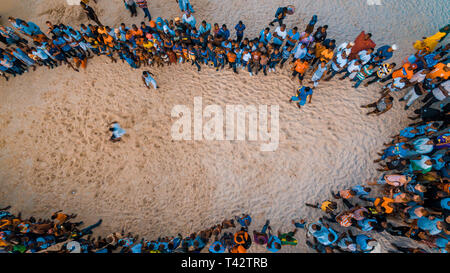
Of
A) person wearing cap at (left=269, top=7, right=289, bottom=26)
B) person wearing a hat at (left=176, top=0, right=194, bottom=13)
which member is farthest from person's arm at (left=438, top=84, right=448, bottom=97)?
person wearing a hat at (left=176, top=0, right=194, bottom=13)

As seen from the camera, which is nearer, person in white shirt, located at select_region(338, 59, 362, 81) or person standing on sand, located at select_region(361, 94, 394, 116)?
person standing on sand, located at select_region(361, 94, 394, 116)

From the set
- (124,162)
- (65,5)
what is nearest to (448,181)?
(124,162)

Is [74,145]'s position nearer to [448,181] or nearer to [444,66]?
[448,181]

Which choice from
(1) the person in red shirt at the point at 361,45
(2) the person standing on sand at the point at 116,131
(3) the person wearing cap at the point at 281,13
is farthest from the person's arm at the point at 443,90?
(2) the person standing on sand at the point at 116,131

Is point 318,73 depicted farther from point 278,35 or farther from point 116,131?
point 116,131

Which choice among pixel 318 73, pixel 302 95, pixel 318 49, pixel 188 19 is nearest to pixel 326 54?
pixel 318 49

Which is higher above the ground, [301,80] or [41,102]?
[301,80]

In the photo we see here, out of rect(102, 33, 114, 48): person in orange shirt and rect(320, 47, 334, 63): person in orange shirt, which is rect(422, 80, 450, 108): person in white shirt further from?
rect(102, 33, 114, 48): person in orange shirt
